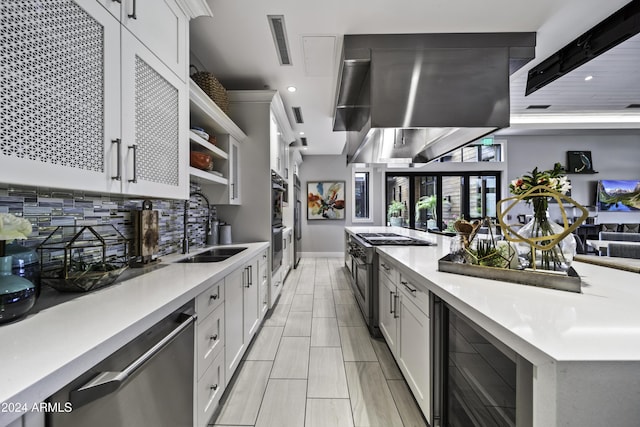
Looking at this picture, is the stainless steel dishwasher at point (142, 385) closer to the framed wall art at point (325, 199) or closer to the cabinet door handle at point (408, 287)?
the cabinet door handle at point (408, 287)

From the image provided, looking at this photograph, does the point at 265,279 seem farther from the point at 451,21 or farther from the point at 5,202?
the point at 451,21

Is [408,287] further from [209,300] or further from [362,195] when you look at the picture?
[362,195]

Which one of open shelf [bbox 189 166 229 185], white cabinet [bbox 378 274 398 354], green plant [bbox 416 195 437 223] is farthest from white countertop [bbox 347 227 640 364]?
green plant [bbox 416 195 437 223]

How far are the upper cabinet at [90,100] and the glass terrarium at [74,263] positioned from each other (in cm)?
33

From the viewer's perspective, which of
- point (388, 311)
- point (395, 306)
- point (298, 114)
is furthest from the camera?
point (298, 114)

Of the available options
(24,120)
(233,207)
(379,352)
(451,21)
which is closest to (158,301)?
(24,120)

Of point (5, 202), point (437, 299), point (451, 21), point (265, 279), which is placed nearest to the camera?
point (5, 202)

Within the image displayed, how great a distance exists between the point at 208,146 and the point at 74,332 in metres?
1.83

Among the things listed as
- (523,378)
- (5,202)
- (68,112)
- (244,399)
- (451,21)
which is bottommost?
(244,399)

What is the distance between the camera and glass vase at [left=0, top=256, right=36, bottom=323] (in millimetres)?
767

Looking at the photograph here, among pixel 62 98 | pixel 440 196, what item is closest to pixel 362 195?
pixel 440 196

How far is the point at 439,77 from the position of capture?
230 cm

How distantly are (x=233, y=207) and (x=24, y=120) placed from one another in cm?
238

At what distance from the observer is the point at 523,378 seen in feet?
2.38
